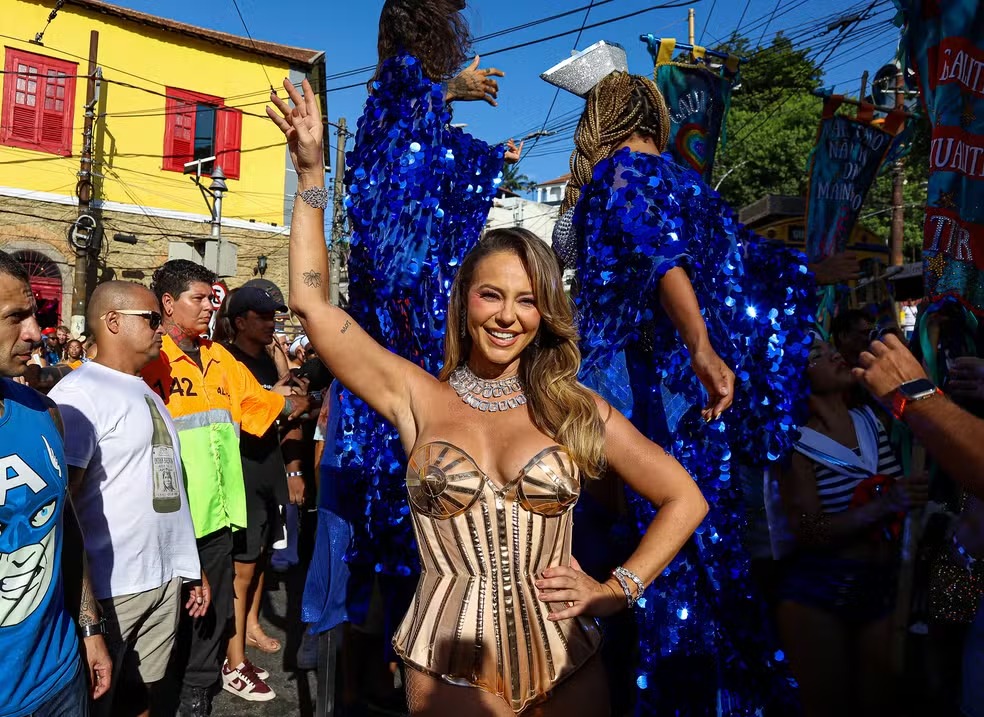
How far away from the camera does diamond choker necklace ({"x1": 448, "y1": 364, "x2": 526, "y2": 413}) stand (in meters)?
1.99

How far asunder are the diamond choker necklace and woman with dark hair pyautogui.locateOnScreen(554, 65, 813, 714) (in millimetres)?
604

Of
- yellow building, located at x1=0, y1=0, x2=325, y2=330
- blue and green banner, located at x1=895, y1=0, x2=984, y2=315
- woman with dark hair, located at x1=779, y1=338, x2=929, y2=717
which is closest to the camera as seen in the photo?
woman with dark hair, located at x1=779, y1=338, x2=929, y2=717

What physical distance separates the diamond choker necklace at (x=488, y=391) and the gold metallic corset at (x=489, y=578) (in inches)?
6.6

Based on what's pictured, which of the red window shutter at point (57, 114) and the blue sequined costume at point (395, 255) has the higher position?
the red window shutter at point (57, 114)

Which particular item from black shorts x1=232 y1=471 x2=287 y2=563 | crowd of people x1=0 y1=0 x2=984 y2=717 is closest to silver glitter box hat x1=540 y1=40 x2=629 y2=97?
crowd of people x1=0 y1=0 x2=984 y2=717

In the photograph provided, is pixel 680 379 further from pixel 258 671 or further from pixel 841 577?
pixel 258 671

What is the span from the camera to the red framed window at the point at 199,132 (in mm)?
20141

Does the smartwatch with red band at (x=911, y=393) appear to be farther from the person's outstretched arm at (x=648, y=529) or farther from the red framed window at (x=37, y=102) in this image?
the red framed window at (x=37, y=102)

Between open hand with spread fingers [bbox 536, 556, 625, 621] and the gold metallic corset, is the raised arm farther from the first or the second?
open hand with spread fingers [bbox 536, 556, 625, 621]

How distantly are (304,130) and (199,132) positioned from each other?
2043 centimetres

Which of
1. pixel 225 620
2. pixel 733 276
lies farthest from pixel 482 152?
pixel 225 620

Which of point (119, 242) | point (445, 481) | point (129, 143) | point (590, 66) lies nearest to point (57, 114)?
point (129, 143)

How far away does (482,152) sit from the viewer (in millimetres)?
2885

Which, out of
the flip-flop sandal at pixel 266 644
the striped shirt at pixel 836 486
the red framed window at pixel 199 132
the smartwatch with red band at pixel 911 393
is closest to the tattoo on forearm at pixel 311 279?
the smartwatch with red band at pixel 911 393
